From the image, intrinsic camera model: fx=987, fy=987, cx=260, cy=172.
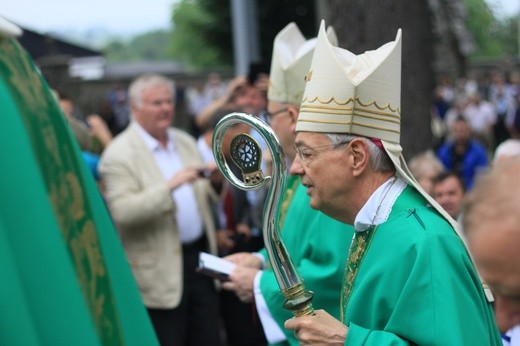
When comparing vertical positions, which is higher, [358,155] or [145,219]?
[358,155]

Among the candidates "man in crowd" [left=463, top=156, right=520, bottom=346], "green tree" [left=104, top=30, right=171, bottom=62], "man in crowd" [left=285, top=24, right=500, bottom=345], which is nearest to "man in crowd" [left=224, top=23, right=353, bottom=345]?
"man in crowd" [left=285, top=24, right=500, bottom=345]

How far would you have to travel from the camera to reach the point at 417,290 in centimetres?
260

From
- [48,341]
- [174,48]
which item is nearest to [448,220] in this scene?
[48,341]

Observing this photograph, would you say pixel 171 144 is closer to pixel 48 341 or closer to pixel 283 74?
pixel 283 74

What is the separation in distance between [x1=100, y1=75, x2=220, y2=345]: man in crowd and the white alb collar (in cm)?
261

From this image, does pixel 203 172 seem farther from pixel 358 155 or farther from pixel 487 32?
pixel 487 32

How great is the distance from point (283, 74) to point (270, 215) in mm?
1864

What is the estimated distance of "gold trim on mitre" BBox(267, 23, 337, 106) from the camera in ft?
14.3

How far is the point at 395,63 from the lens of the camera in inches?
120

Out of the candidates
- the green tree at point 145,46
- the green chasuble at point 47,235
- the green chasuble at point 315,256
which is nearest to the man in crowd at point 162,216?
the green chasuble at point 315,256

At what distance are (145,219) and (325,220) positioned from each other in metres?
1.90

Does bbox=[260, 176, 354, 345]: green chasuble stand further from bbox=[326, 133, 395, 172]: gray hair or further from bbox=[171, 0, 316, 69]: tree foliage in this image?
bbox=[171, 0, 316, 69]: tree foliage

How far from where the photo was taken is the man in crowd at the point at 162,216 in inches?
216

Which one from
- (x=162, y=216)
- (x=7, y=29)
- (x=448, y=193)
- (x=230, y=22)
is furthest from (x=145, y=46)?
(x=7, y=29)
